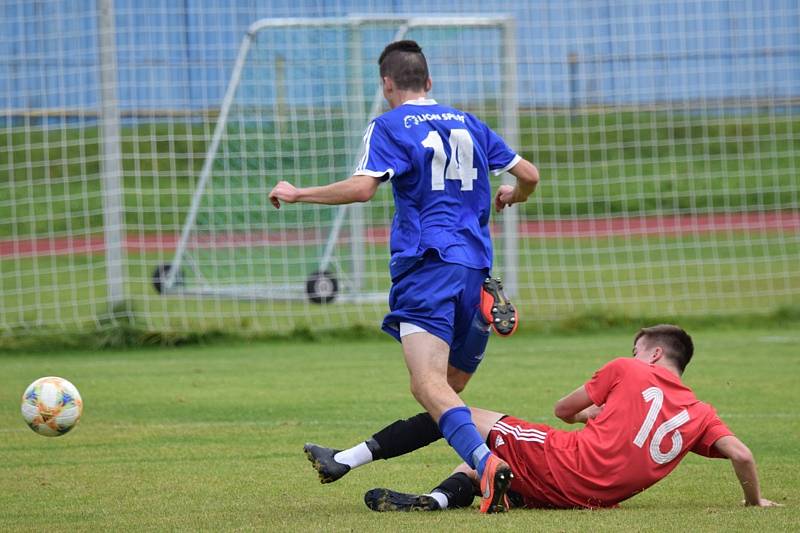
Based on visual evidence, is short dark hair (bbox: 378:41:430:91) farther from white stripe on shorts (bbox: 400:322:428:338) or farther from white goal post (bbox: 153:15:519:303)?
white goal post (bbox: 153:15:519:303)

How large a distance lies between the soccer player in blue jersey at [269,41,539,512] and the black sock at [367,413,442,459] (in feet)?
0.19

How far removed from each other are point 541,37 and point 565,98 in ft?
2.55

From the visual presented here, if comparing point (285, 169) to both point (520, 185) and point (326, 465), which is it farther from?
point (326, 465)

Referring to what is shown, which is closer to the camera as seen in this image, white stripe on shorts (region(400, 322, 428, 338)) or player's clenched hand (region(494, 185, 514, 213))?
white stripe on shorts (region(400, 322, 428, 338))

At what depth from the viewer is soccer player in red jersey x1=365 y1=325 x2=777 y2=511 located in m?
5.14

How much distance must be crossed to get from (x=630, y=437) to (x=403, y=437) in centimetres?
100

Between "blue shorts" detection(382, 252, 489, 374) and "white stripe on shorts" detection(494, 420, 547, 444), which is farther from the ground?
"blue shorts" detection(382, 252, 489, 374)

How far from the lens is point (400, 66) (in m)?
5.59

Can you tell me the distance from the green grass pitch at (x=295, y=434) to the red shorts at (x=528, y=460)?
16 cm

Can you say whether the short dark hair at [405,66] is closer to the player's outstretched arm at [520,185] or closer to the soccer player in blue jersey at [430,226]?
the soccer player in blue jersey at [430,226]

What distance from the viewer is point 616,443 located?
516 cm

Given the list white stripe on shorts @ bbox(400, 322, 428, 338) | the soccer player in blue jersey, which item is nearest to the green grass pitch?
the soccer player in blue jersey

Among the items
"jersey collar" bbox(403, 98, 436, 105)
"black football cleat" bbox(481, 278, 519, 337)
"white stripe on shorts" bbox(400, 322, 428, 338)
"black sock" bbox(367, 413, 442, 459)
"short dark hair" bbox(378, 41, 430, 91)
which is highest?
"short dark hair" bbox(378, 41, 430, 91)

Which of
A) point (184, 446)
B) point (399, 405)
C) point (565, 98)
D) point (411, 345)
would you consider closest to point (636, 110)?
point (565, 98)
